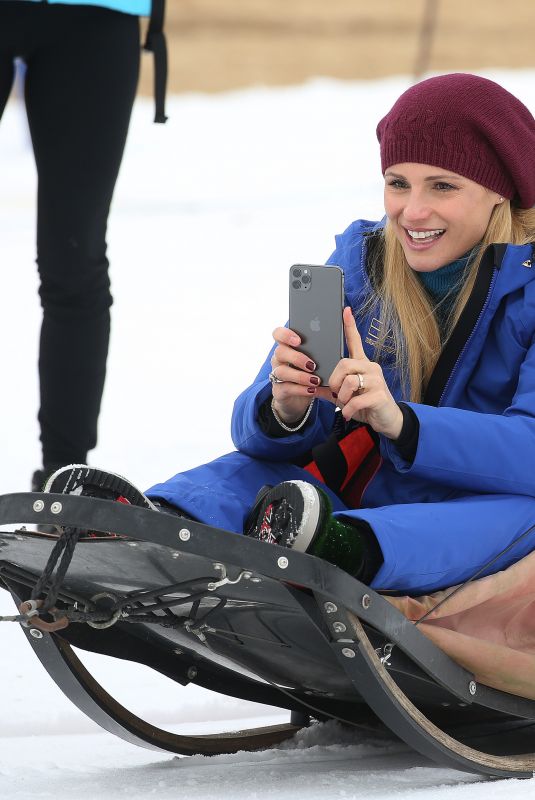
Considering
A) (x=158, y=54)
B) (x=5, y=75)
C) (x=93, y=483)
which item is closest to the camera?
(x=93, y=483)

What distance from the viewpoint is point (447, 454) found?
71.9 inches

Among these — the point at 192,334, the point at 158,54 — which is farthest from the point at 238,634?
the point at 192,334

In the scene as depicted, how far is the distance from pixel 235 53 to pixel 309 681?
6.30 metres

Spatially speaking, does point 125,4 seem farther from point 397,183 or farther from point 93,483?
point 93,483

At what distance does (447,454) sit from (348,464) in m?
0.25

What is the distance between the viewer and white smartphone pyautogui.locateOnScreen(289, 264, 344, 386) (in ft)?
6.23

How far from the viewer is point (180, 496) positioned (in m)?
1.96

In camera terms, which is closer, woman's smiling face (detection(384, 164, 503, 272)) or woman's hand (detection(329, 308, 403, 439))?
woman's hand (detection(329, 308, 403, 439))

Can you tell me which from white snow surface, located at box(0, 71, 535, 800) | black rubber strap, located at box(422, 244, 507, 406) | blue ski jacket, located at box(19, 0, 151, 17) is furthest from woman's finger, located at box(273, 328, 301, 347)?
blue ski jacket, located at box(19, 0, 151, 17)

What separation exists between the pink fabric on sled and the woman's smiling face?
49 centimetres

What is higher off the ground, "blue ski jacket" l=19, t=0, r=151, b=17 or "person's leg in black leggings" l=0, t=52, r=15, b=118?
"blue ski jacket" l=19, t=0, r=151, b=17

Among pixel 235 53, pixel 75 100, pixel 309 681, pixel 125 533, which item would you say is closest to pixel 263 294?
pixel 235 53

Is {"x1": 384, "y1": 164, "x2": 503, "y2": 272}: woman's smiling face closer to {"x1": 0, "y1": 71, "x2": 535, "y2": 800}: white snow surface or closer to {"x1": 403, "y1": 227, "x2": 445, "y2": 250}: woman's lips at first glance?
{"x1": 403, "y1": 227, "x2": 445, "y2": 250}: woman's lips

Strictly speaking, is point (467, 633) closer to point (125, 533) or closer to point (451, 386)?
point (451, 386)
